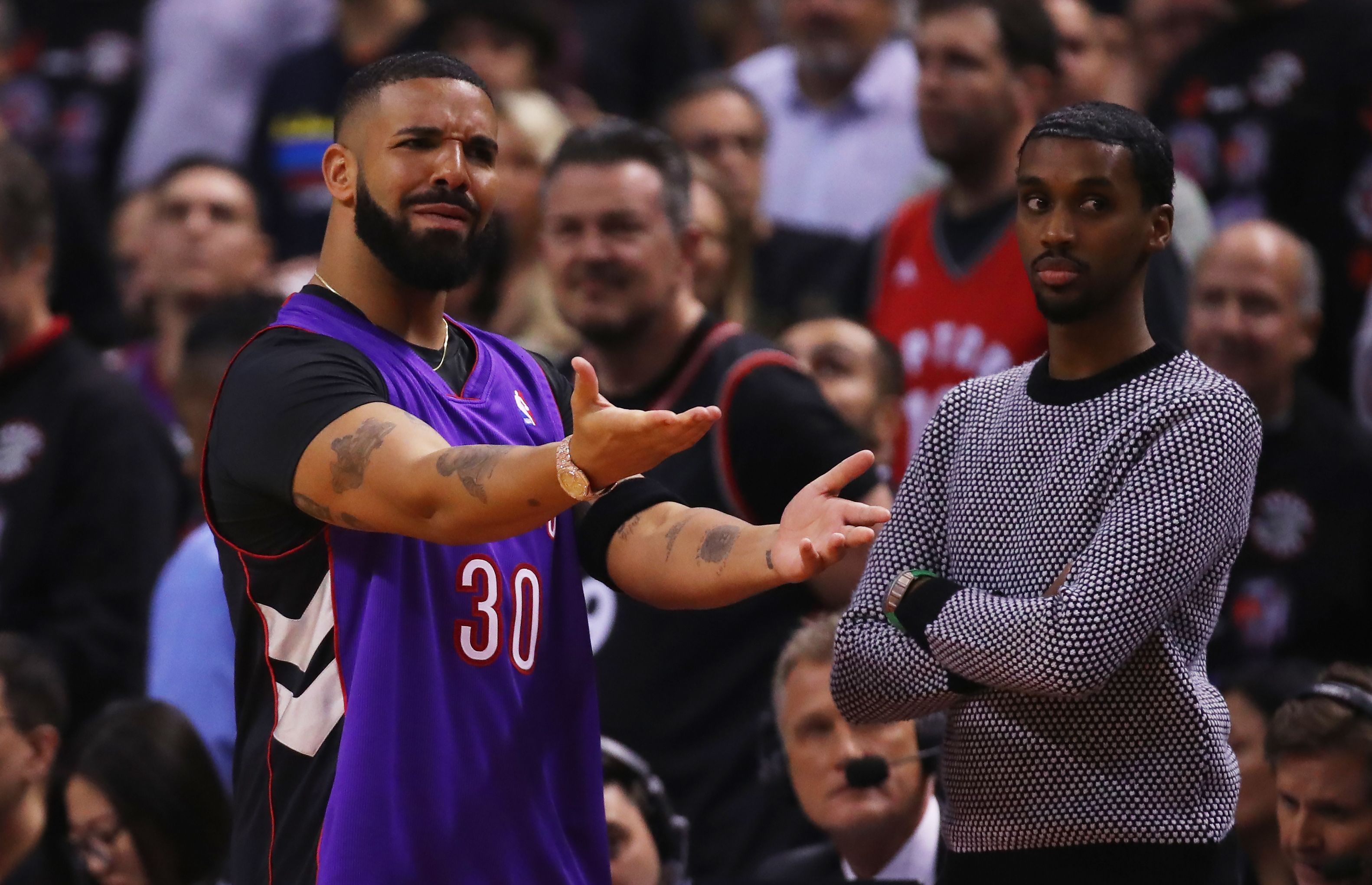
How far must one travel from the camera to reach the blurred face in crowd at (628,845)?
4.68 metres

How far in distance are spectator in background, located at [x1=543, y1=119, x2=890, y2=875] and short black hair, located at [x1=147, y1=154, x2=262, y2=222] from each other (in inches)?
110

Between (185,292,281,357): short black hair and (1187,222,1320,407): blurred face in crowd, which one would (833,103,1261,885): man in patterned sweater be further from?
(185,292,281,357): short black hair

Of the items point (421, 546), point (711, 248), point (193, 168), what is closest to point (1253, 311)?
point (711, 248)

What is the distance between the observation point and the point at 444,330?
3744 millimetres

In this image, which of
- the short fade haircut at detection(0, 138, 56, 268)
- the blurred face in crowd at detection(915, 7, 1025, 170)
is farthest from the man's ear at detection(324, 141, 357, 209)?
the short fade haircut at detection(0, 138, 56, 268)

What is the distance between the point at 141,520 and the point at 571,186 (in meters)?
1.96

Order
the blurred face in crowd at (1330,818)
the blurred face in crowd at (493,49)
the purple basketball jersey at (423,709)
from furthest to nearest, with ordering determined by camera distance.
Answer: the blurred face in crowd at (493,49) → the blurred face in crowd at (1330,818) → the purple basketball jersey at (423,709)

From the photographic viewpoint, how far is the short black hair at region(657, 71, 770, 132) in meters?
7.92

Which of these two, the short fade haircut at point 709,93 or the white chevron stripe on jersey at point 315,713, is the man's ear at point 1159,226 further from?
the short fade haircut at point 709,93

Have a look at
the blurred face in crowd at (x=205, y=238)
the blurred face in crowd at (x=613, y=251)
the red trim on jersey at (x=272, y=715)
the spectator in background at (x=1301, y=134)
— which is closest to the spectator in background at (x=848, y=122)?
the spectator in background at (x=1301, y=134)

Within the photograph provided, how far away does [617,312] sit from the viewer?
17.6 ft

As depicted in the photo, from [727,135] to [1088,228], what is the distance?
14.5 ft

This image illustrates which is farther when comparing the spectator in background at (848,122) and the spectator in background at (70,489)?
the spectator in background at (848,122)

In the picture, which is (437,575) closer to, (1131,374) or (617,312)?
(1131,374)
